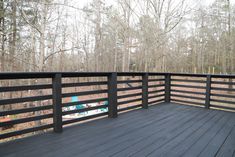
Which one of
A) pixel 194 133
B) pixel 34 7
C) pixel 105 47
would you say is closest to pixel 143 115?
pixel 194 133

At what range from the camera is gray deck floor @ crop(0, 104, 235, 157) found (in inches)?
72.0

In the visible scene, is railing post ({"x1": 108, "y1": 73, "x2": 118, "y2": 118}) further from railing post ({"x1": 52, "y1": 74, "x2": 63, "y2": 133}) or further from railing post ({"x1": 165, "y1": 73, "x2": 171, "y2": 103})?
railing post ({"x1": 165, "y1": 73, "x2": 171, "y2": 103})

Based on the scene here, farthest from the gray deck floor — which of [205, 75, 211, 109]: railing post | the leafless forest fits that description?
the leafless forest

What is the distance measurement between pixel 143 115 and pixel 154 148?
1398 mm

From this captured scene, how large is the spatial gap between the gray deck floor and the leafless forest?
305 cm

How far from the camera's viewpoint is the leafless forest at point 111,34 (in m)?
5.31

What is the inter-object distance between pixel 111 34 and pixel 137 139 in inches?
465

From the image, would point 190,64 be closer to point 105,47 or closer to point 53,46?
point 105,47

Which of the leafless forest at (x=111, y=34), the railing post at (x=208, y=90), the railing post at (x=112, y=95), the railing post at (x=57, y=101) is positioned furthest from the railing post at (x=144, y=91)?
the leafless forest at (x=111, y=34)

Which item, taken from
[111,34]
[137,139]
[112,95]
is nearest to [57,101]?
[112,95]

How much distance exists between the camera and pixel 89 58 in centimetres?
1288

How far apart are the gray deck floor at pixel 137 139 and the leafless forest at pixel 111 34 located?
305cm

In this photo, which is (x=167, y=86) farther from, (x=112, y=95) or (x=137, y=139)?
(x=137, y=139)

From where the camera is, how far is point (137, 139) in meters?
2.19
